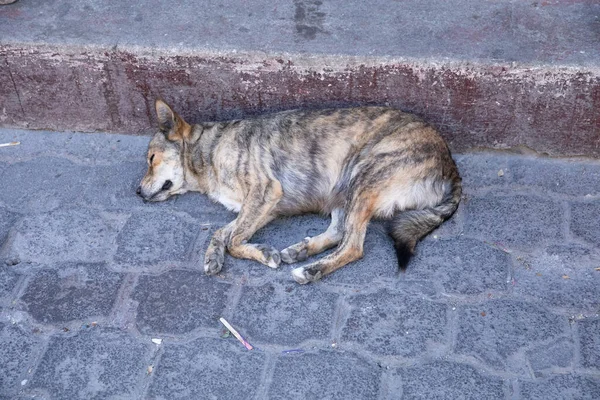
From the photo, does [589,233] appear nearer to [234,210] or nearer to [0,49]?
[234,210]

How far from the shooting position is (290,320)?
381 centimetres

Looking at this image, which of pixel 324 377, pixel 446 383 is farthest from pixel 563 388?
pixel 324 377

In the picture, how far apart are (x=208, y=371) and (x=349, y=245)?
3.59 feet

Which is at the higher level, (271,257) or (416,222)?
(416,222)

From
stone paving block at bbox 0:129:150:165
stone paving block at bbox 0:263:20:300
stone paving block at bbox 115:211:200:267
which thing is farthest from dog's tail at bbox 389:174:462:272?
stone paving block at bbox 0:263:20:300

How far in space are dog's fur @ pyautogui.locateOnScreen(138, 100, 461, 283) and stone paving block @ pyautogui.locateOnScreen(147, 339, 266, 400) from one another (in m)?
0.56

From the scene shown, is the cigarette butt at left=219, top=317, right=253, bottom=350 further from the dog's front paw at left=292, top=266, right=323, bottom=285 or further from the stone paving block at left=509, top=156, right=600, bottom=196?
the stone paving block at left=509, top=156, right=600, bottom=196

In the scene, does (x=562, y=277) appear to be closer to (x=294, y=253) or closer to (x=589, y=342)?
(x=589, y=342)

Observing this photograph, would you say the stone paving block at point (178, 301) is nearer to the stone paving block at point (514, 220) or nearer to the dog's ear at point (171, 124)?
the dog's ear at point (171, 124)

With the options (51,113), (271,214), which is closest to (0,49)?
(51,113)

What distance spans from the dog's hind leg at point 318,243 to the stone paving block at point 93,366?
983 millimetres

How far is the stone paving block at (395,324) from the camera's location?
3.64 meters

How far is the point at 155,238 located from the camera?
14.4ft

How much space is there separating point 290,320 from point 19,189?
2202mm
